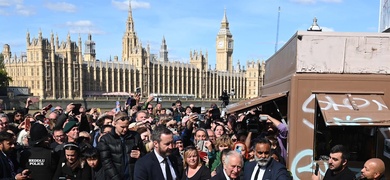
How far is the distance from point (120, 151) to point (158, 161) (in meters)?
0.99

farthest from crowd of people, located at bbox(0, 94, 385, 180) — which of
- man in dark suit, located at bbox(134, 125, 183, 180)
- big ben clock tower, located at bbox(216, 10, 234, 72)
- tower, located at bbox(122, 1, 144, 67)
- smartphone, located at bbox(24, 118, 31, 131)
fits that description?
big ben clock tower, located at bbox(216, 10, 234, 72)

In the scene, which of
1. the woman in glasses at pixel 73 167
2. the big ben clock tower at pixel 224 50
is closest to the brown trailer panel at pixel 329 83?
the woman in glasses at pixel 73 167

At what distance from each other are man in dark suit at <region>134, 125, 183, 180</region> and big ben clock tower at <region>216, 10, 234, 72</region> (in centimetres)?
12296

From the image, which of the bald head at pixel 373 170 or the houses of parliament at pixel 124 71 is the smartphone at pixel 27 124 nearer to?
the bald head at pixel 373 170

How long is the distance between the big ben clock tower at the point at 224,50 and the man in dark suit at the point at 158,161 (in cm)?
12296

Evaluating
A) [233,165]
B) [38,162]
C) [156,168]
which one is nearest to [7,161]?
[38,162]

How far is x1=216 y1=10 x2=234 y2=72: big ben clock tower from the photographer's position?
419 feet

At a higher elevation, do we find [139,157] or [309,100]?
[309,100]

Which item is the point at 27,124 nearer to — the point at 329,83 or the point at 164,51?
the point at 329,83

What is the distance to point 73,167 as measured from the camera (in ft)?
16.3

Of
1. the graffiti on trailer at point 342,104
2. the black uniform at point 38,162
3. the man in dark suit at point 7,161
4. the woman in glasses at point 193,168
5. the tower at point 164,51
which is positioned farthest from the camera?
the tower at point 164,51

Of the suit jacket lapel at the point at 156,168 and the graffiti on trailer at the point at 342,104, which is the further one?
the graffiti on trailer at the point at 342,104

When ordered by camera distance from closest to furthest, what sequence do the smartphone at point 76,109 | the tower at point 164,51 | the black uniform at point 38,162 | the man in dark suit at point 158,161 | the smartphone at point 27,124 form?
the man in dark suit at point 158,161
the black uniform at point 38,162
the smartphone at point 27,124
the smartphone at point 76,109
the tower at point 164,51

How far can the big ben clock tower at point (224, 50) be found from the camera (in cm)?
12756
